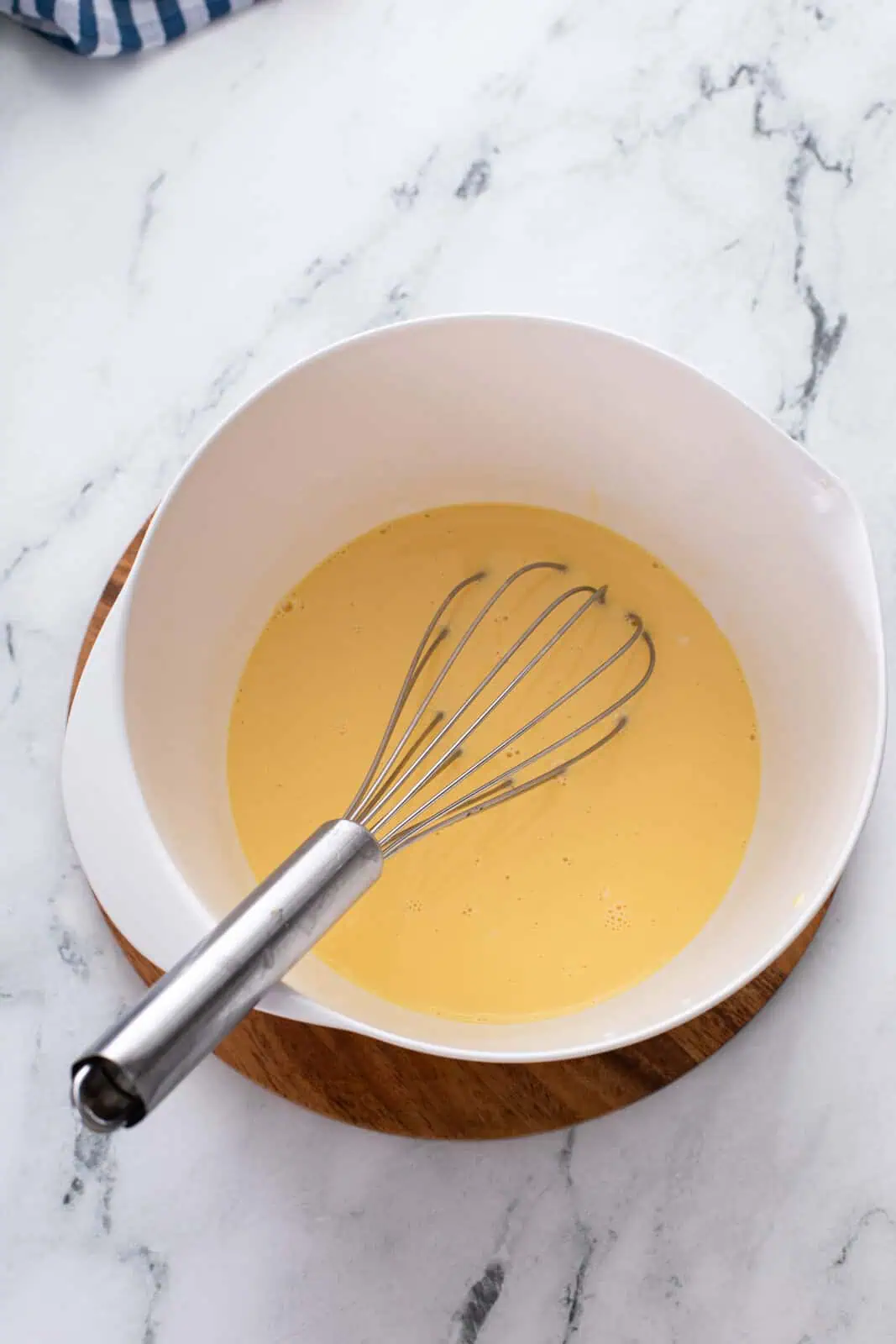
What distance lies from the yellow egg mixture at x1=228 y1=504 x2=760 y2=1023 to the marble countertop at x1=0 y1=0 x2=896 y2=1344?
0.10 m

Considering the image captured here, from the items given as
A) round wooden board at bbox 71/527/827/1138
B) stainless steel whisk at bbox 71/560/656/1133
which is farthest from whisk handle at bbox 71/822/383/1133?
round wooden board at bbox 71/527/827/1138

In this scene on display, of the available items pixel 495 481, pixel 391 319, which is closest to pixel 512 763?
pixel 495 481

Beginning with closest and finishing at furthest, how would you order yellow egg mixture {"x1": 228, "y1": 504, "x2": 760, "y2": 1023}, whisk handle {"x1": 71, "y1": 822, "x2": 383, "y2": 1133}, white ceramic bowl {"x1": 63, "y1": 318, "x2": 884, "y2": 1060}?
whisk handle {"x1": 71, "y1": 822, "x2": 383, "y2": 1133}
white ceramic bowl {"x1": 63, "y1": 318, "x2": 884, "y2": 1060}
yellow egg mixture {"x1": 228, "y1": 504, "x2": 760, "y2": 1023}

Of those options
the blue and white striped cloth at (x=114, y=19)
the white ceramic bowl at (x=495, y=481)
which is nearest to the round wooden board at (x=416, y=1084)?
the white ceramic bowl at (x=495, y=481)

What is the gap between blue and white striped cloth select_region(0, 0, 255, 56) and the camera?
942 millimetres

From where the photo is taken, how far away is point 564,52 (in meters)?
0.98

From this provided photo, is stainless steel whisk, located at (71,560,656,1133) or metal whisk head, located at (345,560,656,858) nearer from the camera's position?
stainless steel whisk, located at (71,560,656,1133)

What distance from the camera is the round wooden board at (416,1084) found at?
0.78 meters

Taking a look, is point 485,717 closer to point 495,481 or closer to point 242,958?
point 495,481

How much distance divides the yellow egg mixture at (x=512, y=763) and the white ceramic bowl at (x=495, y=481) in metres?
0.02

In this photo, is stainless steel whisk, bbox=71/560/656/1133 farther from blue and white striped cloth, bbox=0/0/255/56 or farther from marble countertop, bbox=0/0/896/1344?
blue and white striped cloth, bbox=0/0/255/56

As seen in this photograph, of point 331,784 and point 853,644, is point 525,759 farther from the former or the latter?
point 853,644

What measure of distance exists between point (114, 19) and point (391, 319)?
1.01 feet

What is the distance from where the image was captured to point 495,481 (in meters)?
0.93
